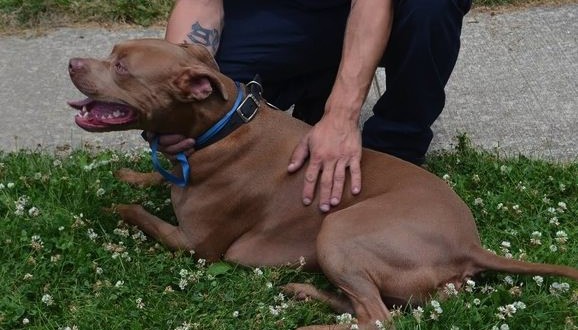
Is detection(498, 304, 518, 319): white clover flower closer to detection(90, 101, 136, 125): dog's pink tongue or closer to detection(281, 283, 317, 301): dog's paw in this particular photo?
detection(281, 283, 317, 301): dog's paw

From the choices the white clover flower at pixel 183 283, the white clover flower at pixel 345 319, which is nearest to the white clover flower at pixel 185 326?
the white clover flower at pixel 183 283

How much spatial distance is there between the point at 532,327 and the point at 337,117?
1.26 meters

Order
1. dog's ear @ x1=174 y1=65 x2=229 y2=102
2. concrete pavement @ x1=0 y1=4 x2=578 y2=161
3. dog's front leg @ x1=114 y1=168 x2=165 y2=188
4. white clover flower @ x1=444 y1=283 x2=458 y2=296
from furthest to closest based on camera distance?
concrete pavement @ x1=0 y1=4 x2=578 y2=161, dog's front leg @ x1=114 y1=168 x2=165 y2=188, dog's ear @ x1=174 y1=65 x2=229 y2=102, white clover flower @ x1=444 y1=283 x2=458 y2=296

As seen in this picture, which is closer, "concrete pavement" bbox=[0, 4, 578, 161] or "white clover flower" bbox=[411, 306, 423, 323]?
"white clover flower" bbox=[411, 306, 423, 323]

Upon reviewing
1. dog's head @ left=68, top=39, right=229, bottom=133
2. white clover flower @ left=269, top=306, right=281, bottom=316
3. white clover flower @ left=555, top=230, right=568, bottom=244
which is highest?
dog's head @ left=68, top=39, right=229, bottom=133

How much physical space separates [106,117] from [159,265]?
2.26 feet

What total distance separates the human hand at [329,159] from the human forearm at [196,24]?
93 cm

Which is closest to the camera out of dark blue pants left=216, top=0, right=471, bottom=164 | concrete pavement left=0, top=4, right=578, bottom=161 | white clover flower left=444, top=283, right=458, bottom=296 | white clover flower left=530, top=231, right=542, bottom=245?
white clover flower left=444, top=283, right=458, bottom=296

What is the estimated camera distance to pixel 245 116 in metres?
4.04

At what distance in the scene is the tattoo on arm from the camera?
4.65 metres

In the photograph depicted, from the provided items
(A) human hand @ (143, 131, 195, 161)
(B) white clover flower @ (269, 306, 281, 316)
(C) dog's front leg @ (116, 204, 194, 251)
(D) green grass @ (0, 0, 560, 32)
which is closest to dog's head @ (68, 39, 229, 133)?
(A) human hand @ (143, 131, 195, 161)

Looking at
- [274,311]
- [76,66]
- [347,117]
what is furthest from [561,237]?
[76,66]

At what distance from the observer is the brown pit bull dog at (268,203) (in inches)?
143

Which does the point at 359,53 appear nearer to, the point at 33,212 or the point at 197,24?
the point at 197,24
